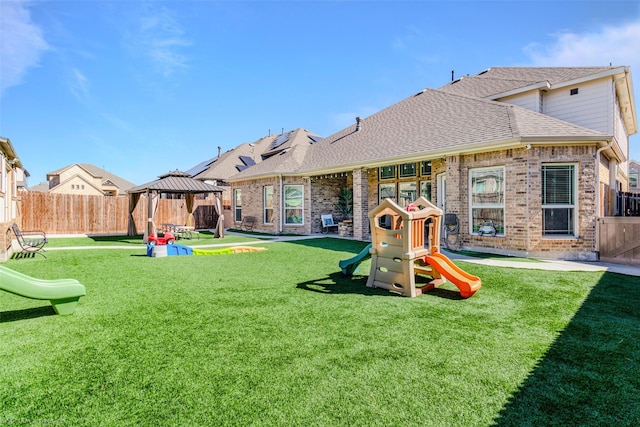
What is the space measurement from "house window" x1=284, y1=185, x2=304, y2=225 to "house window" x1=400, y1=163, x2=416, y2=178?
512 cm

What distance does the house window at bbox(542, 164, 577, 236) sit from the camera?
30.1ft

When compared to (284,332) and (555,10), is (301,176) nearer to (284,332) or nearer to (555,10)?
(555,10)

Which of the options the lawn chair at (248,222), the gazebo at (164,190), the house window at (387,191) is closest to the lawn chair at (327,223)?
the house window at (387,191)

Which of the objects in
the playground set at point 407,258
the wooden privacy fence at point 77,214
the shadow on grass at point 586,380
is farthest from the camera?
the wooden privacy fence at point 77,214

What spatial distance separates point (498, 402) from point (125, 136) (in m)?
27.6

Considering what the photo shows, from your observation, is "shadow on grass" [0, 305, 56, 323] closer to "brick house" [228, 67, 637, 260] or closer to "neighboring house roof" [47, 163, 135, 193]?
"brick house" [228, 67, 637, 260]

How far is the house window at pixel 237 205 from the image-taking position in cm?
1994

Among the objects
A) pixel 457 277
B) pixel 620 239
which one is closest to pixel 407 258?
pixel 457 277

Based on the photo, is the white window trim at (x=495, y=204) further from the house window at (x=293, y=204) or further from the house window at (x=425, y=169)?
the house window at (x=293, y=204)

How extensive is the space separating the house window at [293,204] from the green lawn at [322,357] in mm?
10634

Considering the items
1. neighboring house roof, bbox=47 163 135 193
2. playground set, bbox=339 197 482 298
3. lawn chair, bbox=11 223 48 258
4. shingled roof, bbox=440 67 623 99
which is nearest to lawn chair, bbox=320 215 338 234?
shingled roof, bbox=440 67 623 99

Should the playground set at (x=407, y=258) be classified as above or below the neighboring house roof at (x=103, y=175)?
below

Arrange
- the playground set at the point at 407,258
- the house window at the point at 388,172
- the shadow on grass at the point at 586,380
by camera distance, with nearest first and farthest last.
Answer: the shadow on grass at the point at 586,380 → the playground set at the point at 407,258 → the house window at the point at 388,172

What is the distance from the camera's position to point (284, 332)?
388cm
